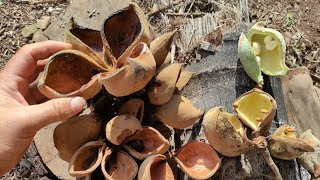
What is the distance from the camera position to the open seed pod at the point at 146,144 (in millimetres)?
1523

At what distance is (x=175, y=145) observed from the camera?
1.92m

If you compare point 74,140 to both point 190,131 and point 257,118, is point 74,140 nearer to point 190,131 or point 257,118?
point 190,131

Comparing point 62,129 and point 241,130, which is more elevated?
point 62,129

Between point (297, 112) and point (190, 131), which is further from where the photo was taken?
point (297, 112)

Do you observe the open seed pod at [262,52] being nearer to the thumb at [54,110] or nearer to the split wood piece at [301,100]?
the split wood piece at [301,100]

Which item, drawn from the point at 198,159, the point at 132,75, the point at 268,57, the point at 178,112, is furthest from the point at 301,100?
the point at 132,75

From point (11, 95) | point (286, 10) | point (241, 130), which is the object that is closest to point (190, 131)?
point (241, 130)

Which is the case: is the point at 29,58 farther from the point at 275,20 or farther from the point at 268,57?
the point at 275,20

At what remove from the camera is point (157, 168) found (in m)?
1.55

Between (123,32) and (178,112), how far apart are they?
1.13 ft

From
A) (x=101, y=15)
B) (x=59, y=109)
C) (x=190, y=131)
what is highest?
(x=59, y=109)

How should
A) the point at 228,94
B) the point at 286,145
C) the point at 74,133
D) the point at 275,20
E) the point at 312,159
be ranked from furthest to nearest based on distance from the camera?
the point at 275,20, the point at 228,94, the point at 312,159, the point at 286,145, the point at 74,133

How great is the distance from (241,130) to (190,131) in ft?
0.89

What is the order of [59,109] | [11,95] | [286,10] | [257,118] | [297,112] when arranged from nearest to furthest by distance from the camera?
[59,109] → [257,118] → [11,95] → [297,112] → [286,10]
